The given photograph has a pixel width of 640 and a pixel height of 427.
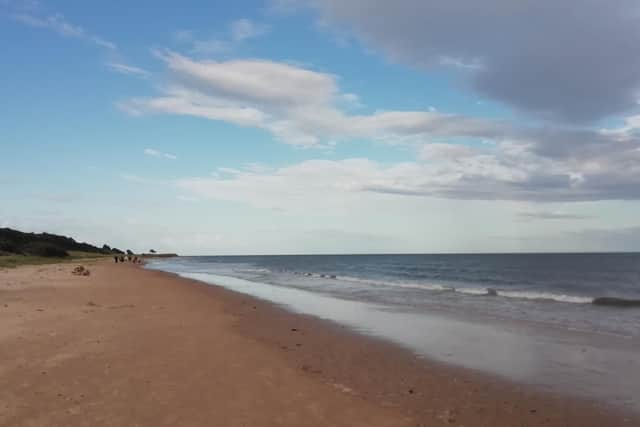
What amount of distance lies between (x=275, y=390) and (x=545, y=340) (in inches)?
377

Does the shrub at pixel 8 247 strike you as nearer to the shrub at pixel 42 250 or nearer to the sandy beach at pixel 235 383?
the shrub at pixel 42 250

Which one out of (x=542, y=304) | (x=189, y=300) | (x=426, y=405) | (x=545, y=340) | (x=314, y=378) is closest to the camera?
(x=426, y=405)

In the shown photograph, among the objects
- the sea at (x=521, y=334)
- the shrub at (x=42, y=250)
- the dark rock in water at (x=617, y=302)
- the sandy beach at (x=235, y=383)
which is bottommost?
the dark rock in water at (x=617, y=302)

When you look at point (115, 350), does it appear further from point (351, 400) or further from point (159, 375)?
point (351, 400)

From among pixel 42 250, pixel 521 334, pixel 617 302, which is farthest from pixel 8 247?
pixel 617 302

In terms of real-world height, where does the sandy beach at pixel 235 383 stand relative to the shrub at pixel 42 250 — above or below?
below

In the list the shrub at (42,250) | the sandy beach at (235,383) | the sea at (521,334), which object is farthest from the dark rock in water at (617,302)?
the shrub at (42,250)

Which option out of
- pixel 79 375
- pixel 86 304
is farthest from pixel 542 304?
pixel 79 375

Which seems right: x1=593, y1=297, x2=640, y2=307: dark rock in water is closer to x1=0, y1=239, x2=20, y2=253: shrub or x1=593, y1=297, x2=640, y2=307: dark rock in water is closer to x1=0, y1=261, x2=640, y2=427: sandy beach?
x1=0, y1=261, x2=640, y2=427: sandy beach

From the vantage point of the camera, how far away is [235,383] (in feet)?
27.0

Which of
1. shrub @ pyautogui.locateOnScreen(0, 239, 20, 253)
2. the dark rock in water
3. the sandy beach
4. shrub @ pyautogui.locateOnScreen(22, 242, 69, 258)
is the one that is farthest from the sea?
shrub @ pyautogui.locateOnScreen(22, 242, 69, 258)

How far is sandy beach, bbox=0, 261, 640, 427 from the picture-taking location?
6695 millimetres

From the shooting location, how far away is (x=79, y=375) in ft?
27.1

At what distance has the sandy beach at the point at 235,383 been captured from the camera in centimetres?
670
